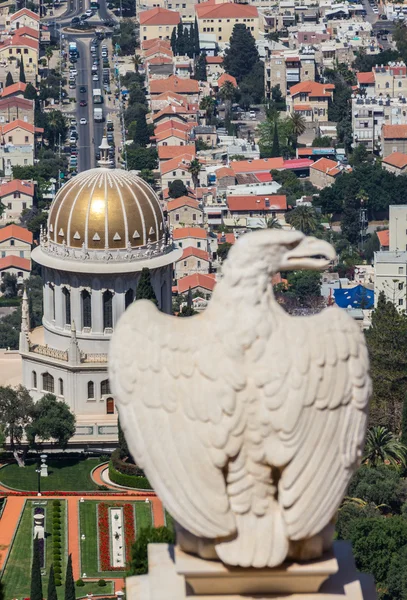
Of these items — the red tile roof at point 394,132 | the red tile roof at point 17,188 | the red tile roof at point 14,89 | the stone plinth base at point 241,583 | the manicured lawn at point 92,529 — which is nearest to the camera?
the stone plinth base at point 241,583

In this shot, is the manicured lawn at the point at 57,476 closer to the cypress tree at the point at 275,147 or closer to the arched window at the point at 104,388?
the arched window at the point at 104,388

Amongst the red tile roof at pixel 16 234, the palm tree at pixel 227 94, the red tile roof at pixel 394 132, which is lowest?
the red tile roof at pixel 16 234

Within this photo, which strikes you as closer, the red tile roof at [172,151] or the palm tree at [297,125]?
the red tile roof at [172,151]

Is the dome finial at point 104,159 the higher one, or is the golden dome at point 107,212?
the dome finial at point 104,159

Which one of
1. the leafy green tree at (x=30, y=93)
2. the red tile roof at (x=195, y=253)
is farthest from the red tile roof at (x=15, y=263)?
the leafy green tree at (x=30, y=93)

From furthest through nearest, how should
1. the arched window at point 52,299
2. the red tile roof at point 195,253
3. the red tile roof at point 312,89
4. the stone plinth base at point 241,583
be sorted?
the red tile roof at point 312,89, the red tile roof at point 195,253, the arched window at point 52,299, the stone plinth base at point 241,583

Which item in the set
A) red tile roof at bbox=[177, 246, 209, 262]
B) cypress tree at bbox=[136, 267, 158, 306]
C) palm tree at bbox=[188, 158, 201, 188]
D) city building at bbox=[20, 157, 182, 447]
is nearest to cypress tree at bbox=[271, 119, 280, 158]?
palm tree at bbox=[188, 158, 201, 188]

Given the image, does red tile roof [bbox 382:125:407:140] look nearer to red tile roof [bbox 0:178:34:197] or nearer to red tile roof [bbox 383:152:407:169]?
red tile roof [bbox 383:152:407:169]
